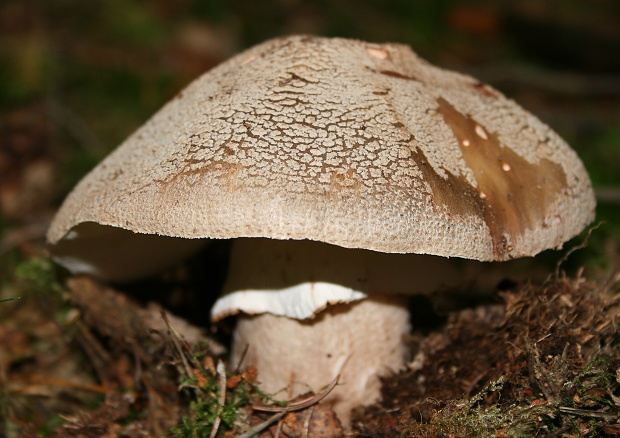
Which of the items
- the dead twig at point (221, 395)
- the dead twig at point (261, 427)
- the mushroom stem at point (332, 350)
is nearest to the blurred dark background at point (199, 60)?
the mushroom stem at point (332, 350)

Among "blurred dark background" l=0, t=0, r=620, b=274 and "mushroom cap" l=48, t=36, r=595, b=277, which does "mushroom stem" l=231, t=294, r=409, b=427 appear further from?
"blurred dark background" l=0, t=0, r=620, b=274

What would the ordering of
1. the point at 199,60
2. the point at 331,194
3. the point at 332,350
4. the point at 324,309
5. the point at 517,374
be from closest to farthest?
1. the point at 331,194
2. the point at 517,374
3. the point at 324,309
4. the point at 332,350
5. the point at 199,60

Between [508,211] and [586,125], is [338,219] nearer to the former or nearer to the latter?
[508,211]

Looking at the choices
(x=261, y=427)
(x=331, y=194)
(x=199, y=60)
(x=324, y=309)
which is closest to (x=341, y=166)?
(x=331, y=194)

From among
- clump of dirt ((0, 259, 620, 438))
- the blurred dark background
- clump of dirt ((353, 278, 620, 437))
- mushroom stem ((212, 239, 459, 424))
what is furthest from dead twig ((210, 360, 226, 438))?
the blurred dark background

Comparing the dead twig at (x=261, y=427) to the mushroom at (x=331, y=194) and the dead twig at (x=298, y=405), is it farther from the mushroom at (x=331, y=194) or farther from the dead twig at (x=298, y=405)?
the mushroom at (x=331, y=194)

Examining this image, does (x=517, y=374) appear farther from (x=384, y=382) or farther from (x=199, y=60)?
(x=199, y=60)

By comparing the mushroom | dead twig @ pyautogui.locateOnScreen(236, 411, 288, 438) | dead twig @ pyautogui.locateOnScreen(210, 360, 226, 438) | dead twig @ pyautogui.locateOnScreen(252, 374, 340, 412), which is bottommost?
dead twig @ pyautogui.locateOnScreen(236, 411, 288, 438)
